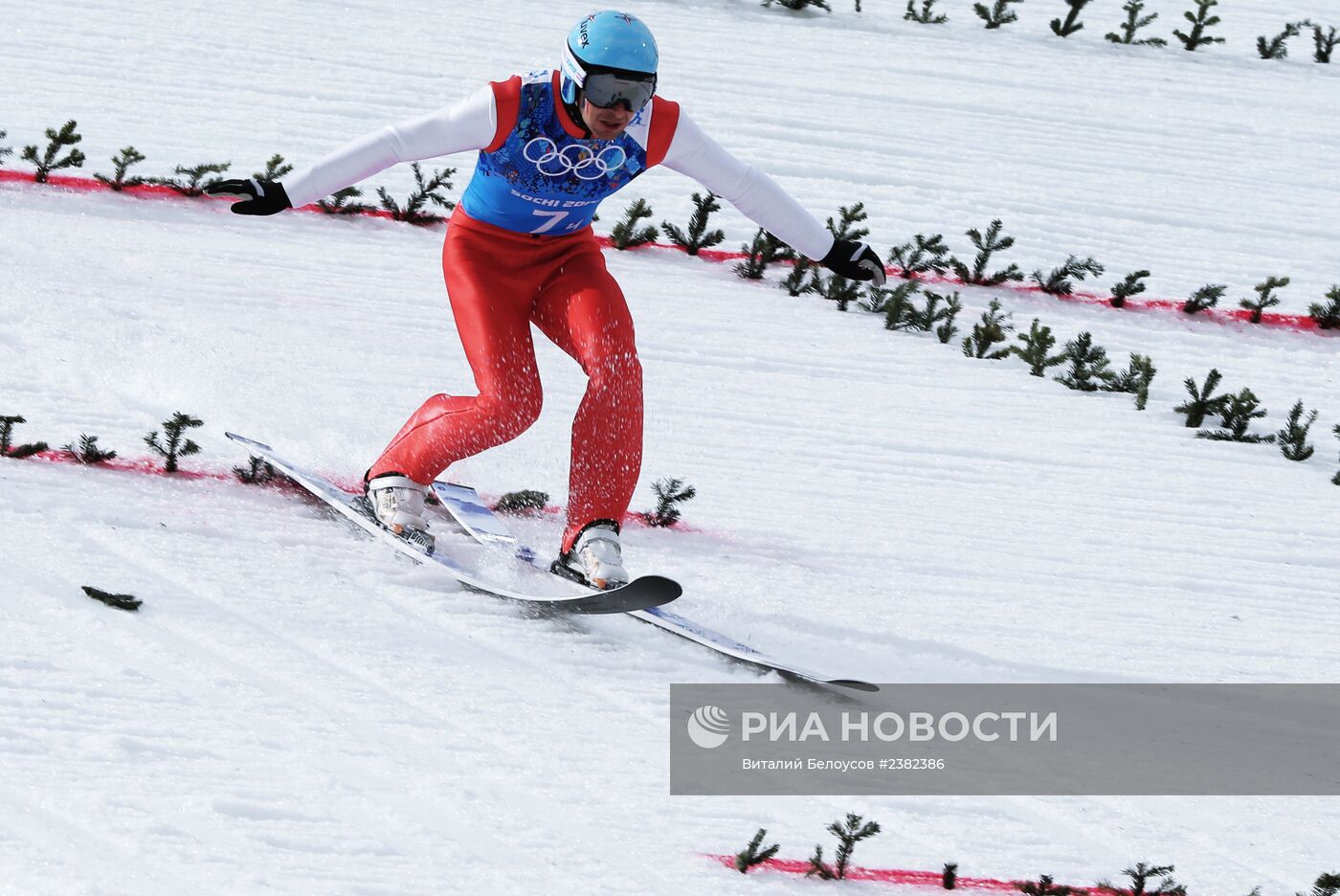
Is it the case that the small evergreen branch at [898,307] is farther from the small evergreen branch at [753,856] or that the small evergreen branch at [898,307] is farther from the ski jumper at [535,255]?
the small evergreen branch at [753,856]

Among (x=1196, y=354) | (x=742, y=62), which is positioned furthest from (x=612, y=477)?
(x=742, y=62)

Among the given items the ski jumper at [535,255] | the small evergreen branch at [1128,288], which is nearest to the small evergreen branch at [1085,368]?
the small evergreen branch at [1128,288]

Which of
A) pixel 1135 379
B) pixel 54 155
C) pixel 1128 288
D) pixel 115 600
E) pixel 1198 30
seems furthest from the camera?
pixel 1198 30

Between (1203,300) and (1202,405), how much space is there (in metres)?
1.22

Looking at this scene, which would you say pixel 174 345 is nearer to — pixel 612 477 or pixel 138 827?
pixel 612 477

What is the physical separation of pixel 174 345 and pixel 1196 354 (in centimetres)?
462

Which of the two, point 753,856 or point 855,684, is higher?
point 855,684

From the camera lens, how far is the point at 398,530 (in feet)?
14.8

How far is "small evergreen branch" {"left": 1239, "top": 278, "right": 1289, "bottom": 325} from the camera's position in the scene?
714 centimetres

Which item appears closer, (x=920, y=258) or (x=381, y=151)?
(x=381, y=151)

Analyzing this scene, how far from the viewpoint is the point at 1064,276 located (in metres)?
7.38

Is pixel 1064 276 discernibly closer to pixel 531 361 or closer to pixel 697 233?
pixel 697 233

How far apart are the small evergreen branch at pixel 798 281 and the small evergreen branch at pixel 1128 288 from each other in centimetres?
153

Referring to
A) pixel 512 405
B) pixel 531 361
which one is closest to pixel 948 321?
pixel 531 361
